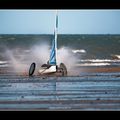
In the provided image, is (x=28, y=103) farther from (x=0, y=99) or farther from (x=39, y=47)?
(x=39, y=47)

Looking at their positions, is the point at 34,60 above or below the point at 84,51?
below

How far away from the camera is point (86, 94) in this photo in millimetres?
3195

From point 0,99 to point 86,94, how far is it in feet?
3.20

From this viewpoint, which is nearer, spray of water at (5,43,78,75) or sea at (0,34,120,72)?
spray of water at (5,43,78,75)

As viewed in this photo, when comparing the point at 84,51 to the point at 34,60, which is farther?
the point at 84,51

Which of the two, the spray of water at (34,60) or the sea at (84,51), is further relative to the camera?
the sea at (84,51)
